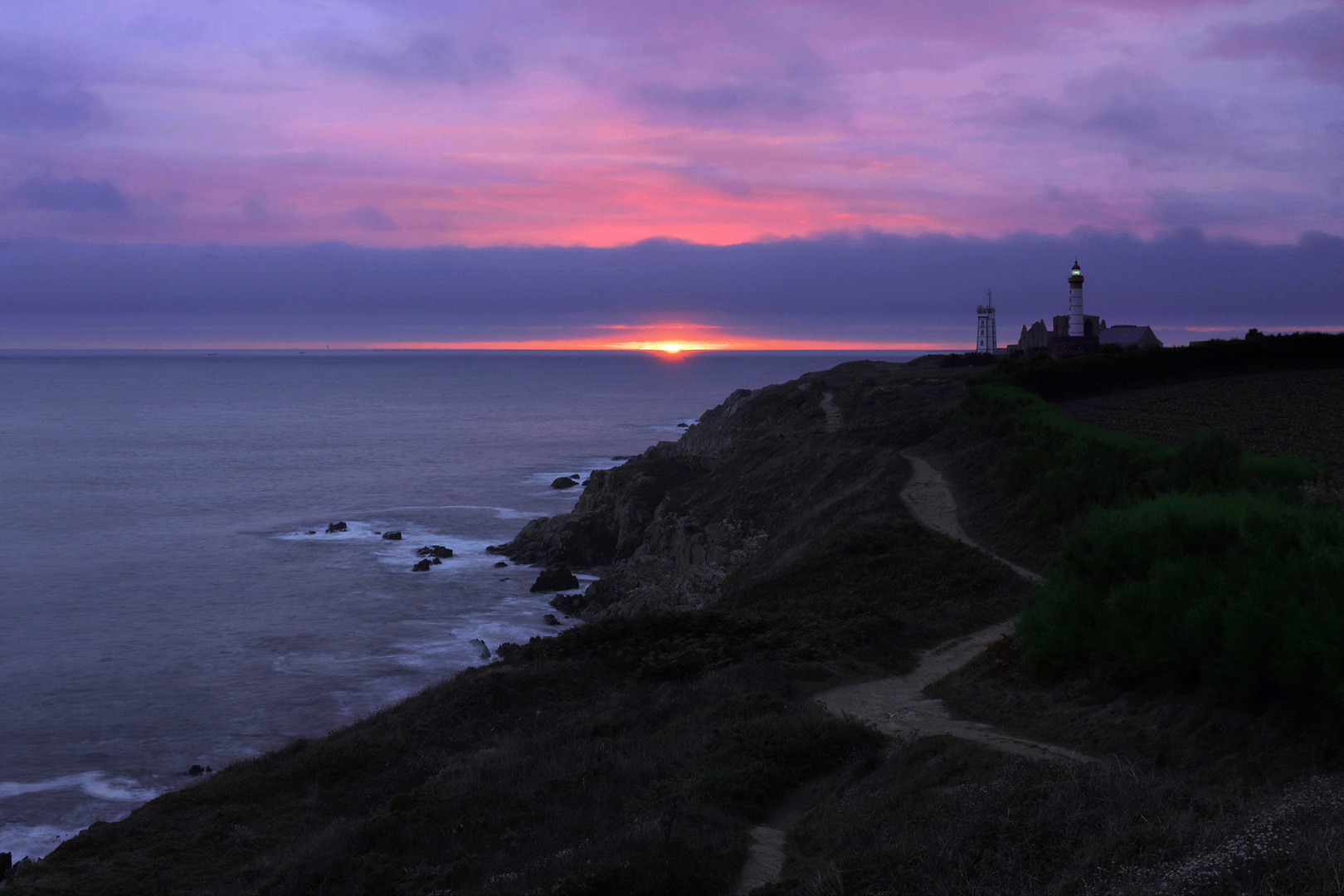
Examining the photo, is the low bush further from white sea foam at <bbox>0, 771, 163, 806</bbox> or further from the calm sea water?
white sea foam at <bbox>0, 771, 163, 806</bbox>

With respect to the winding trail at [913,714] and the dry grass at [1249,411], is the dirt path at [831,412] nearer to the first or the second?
the dry grass at [1249,411]

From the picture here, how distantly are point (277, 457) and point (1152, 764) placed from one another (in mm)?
90355

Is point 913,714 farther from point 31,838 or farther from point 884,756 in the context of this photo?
point 31,838

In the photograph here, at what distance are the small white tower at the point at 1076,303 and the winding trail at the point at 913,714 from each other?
58232 millimetres

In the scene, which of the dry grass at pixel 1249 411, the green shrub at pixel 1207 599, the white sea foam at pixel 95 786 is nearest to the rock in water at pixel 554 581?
the white sea foam at pixel 95 786

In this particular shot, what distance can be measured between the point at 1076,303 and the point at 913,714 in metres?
71.6

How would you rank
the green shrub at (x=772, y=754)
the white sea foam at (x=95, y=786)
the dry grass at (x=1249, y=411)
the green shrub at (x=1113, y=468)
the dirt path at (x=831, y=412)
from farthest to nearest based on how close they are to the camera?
the dirt path at (x=831, y=412)
the dry grass at (x=1249, y=411)
the white sea foam at (x=95, y=786)
the green shrub at (x=1113, y=468)
the green shrub at (x=772, y=754)

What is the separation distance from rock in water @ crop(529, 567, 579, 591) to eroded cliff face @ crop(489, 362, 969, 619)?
2.18 metres

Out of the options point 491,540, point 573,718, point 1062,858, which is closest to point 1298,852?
point 1062,858

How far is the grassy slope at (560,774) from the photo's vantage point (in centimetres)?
998

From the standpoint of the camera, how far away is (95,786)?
21984mm

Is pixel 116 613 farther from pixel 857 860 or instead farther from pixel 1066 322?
pixel 1066 322

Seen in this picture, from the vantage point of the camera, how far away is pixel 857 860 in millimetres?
8078

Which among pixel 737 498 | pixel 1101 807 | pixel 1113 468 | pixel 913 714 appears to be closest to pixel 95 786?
pixel 913 714
